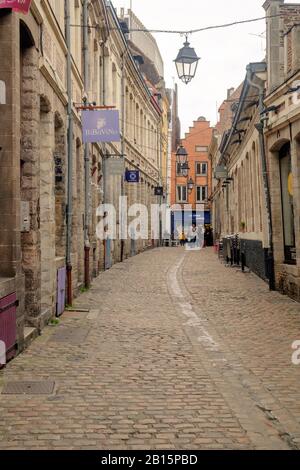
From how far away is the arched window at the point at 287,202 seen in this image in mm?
14312

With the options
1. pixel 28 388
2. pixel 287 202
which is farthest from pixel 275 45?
pixel 28 388

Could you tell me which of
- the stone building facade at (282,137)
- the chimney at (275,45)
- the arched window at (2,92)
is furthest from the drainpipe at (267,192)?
the arched window at (2,92)

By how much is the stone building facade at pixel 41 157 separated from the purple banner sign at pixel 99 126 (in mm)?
475

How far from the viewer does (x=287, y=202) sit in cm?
1474

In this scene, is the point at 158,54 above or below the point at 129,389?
above

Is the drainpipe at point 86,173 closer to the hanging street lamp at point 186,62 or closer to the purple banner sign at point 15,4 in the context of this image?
the hanging street lamp at point 186,62

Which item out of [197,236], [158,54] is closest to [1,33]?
[197,236]

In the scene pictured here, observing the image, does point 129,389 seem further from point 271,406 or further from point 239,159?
point 239,159

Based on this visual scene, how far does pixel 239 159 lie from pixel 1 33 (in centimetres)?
1720

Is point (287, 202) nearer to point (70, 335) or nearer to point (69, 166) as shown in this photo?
point (69, 166)

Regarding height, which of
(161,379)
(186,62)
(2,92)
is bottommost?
(161,379)

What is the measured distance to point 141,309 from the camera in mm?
12070

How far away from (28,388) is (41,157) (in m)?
5.01

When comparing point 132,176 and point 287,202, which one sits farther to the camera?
point 132,176
